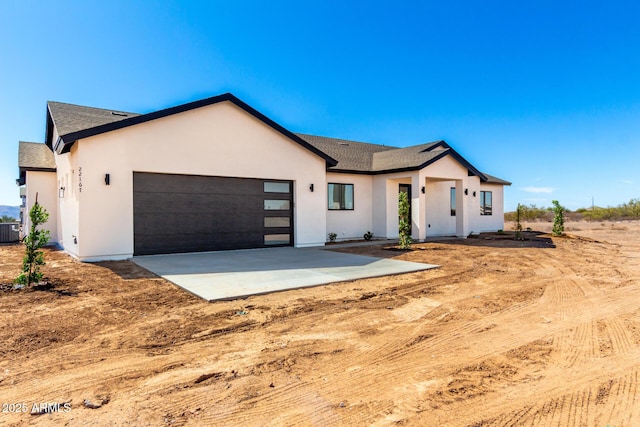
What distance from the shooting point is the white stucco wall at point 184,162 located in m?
9.69

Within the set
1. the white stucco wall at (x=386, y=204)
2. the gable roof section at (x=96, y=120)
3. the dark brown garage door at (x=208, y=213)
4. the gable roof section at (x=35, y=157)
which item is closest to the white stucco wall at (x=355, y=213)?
the white stucco wall at (x=386, y=204)

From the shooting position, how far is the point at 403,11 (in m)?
14.8

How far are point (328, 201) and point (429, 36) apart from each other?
936 centimetres

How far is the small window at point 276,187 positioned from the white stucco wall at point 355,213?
289 cm

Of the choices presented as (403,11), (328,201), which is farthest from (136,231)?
(403,11)

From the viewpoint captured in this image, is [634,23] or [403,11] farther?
[403,11]

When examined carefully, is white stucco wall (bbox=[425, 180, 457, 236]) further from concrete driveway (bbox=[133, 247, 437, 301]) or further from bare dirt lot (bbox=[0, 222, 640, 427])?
bare dirt lot (bbox=[0, 222, 640, 427])

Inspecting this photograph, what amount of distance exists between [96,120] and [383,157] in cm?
1302

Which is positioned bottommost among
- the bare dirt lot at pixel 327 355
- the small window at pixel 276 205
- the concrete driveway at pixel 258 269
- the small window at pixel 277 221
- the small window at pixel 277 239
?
the bare dirt lot at pixel 327 355

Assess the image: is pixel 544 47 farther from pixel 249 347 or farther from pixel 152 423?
pixel 152 423

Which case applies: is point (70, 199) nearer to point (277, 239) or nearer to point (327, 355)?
point (277, 239)

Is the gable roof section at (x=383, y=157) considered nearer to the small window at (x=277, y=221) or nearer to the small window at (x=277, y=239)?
the small window at (x=277, y=221)

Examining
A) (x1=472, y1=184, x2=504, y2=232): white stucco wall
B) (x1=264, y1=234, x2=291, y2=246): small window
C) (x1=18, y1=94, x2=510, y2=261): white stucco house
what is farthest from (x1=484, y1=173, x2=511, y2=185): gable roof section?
(x1=264, y1=234, x2=291, y2=246): small window

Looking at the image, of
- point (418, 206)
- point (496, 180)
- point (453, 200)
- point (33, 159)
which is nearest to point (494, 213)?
point (496, 180)
